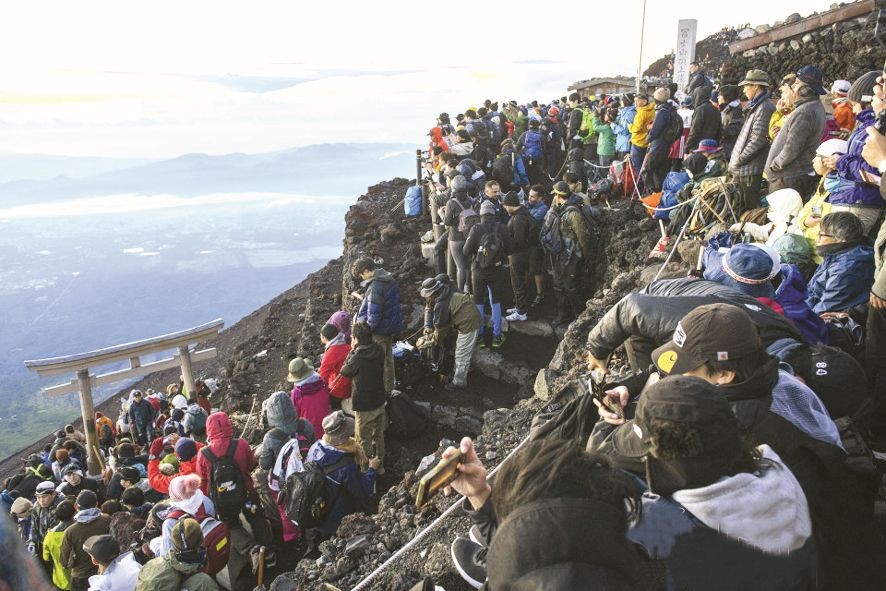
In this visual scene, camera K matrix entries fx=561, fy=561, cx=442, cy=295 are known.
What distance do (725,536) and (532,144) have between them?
1319cm

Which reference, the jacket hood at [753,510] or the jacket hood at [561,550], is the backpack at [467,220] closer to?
the jacket hood at [753,510]

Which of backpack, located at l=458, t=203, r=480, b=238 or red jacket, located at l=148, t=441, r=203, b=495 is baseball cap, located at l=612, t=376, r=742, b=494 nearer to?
red jacket, located at l=148, t=441, r=203, b=495

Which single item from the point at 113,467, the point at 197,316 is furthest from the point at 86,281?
the point at 113,467

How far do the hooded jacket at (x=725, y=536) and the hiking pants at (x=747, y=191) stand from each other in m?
6.89

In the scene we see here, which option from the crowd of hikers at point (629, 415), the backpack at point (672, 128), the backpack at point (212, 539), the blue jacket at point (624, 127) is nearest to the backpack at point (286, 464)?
the crowd of hikers at point (629, 415)

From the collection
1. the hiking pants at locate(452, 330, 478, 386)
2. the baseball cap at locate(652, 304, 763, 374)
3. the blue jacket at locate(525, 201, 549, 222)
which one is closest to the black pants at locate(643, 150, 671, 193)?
the blue jacket at locate(525, 201, 549, 222)

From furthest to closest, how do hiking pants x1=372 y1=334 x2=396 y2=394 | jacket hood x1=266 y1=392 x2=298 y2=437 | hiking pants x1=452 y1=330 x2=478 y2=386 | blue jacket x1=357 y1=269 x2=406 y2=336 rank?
hiking pants x1=452 y1=330 x2=478 y2=386, hiking pants x1=372 y1=334 x2=396 y2=394, blue jacket x1=357 y1=269 x2=406 y2=336, jacket hood x1=266 y1=392 x2=298 y2=437

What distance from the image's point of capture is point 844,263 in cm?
472

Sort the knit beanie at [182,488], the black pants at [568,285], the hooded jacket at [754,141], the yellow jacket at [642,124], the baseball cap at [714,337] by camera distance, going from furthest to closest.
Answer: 1. the yellow jacket at [642,124]
2. the black pants at [568,285]
3. the hooded jacket at [754,141]
4. the knit beanie at [182,488]
5. the baseball cap at [714,337]

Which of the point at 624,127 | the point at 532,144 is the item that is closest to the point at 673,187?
the point at 624,127

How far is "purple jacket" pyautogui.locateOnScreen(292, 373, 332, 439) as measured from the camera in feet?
23.2

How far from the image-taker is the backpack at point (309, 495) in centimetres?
545

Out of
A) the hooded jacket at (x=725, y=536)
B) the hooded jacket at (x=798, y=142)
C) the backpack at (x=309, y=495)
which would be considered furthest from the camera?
the hooded jacket at (x=798, y=142)

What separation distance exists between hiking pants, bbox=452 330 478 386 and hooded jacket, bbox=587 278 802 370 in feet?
15.5
